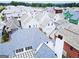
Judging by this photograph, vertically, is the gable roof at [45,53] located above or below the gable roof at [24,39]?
below

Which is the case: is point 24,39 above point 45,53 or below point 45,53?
above

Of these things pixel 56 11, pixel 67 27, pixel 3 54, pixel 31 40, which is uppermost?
pixel 56 11

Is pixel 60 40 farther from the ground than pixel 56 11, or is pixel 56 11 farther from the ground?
pixel 56 11

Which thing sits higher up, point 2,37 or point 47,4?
point 47,4

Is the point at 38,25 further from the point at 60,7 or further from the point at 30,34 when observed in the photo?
the point at 60,7

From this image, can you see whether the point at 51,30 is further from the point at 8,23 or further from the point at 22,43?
the point at 8,23

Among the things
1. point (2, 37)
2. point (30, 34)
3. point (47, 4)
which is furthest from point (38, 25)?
point (2, 37)

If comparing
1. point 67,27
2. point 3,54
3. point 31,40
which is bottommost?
point 3,54

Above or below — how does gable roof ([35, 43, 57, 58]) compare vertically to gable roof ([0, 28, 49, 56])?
below

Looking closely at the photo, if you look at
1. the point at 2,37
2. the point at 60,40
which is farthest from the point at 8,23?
the point at 60,40
